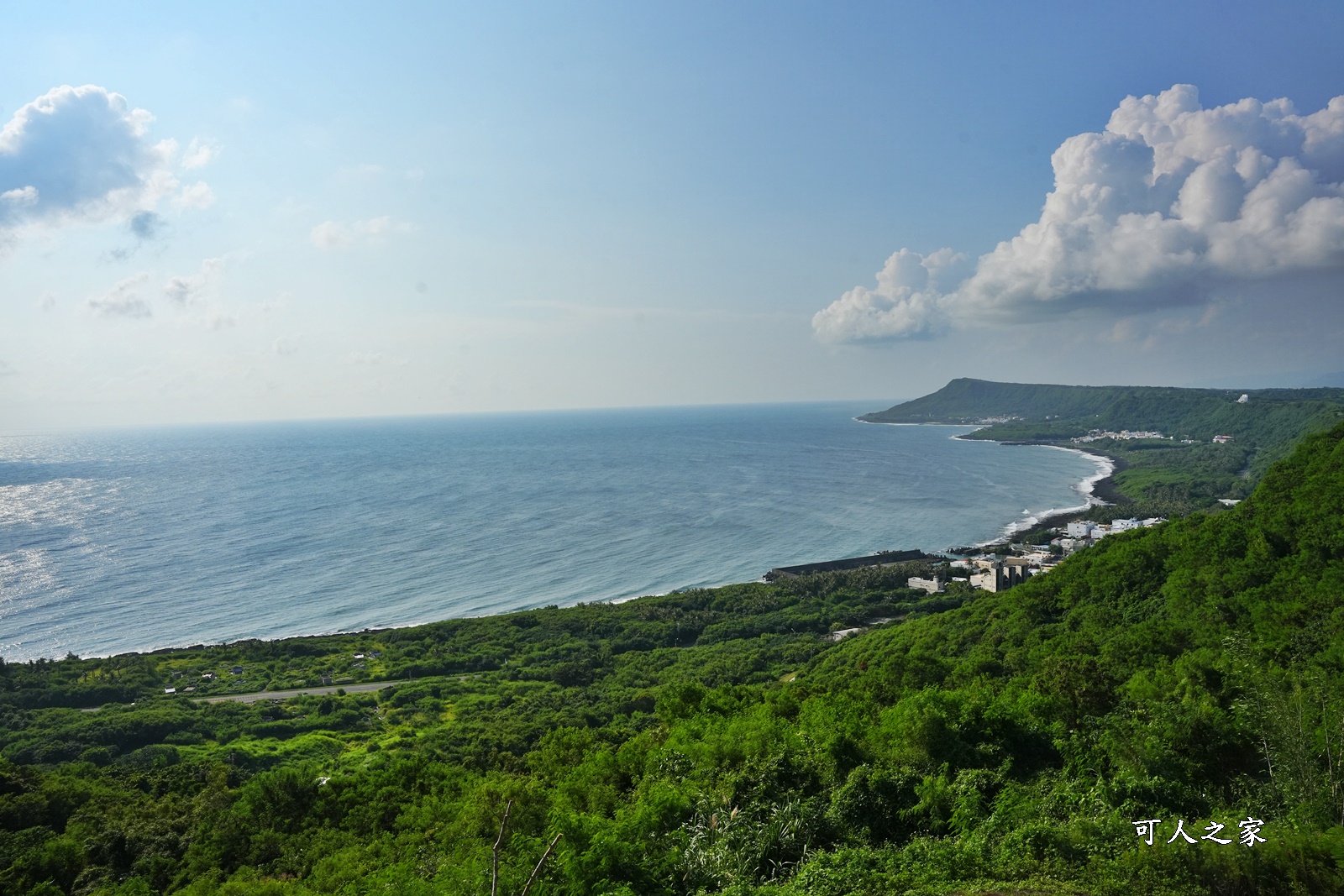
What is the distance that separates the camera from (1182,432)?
134000 mm

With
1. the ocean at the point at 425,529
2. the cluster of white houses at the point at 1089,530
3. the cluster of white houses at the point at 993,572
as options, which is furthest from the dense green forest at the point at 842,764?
the cluster of white houses at the point at 1089,530

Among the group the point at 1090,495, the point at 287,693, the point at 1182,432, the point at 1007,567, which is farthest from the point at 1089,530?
the point at 1182,432

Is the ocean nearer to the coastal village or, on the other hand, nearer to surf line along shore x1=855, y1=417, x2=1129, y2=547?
surf line along shore x1=855, y1=417, x2=1129, y2=547

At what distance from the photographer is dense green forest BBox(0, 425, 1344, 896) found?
339 inches

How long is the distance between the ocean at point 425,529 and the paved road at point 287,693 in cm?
924

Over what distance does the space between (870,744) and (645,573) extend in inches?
1767

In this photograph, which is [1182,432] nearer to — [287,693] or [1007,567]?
[1007,567]

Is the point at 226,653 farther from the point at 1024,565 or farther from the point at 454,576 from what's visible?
the point at 1024,565

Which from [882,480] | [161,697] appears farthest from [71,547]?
[882,480]

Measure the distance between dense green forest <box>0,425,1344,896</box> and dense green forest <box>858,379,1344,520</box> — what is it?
51606 millimetres

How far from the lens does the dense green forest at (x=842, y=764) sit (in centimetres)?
861

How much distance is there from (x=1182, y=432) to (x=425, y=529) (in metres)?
133

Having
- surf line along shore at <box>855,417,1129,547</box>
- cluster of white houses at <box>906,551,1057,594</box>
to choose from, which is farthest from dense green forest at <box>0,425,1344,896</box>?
surf line along shore at <box>855,417,1129,547</box>

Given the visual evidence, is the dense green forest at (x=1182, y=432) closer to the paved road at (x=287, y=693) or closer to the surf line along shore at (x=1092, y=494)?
the surf line along shore at (x=1092, y=494)
